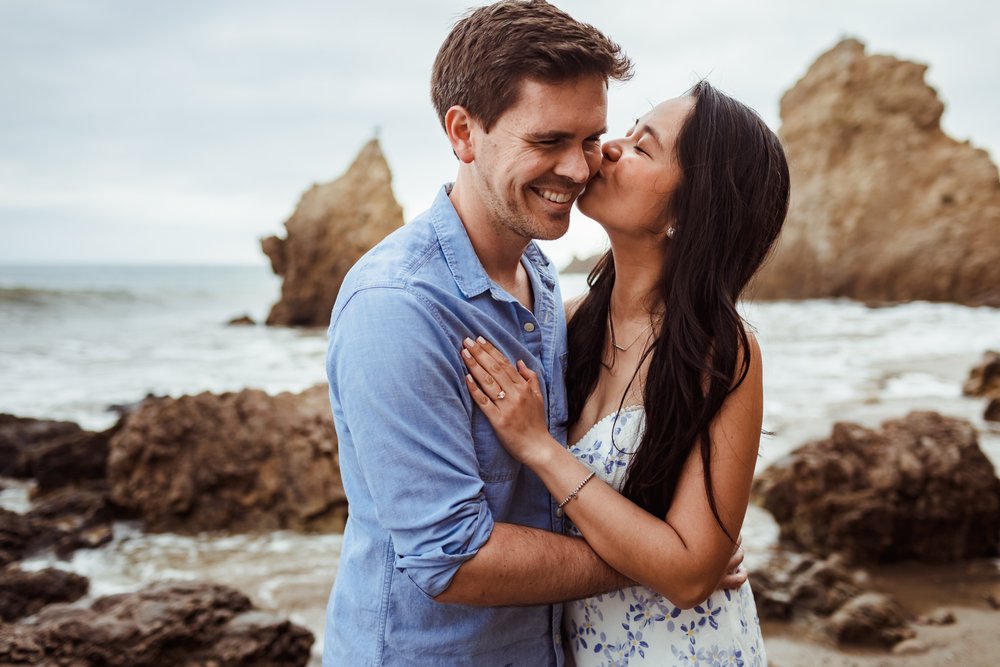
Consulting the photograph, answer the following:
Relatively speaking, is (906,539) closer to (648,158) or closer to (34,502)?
(648,158)

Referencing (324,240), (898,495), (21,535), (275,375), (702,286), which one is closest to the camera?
(702,286)

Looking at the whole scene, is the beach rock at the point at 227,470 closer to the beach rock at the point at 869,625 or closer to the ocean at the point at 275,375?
the ocean at the point at 275,375

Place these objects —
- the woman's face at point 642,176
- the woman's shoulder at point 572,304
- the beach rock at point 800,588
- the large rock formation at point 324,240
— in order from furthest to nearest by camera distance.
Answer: the large rock formation at point 324,240 → the beach rock at point 800,588 → the woman's shoulder at point 572,304 → the woman's face at point 642,176

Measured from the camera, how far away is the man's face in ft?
7.13

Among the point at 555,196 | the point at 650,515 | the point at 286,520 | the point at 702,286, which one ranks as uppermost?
the point at 555,196

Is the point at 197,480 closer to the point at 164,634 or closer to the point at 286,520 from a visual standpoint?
the point at 286,520

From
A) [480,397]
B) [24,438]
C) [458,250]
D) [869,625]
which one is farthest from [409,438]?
[24,438]

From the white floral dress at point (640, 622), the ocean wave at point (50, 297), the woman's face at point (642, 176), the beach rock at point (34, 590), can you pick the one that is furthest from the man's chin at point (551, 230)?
the ocean wave at point (50, 297)

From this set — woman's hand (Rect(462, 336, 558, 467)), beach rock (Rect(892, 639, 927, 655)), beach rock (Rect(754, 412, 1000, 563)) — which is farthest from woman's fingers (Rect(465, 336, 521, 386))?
beach rock (Rect(754, 412, 1000, 563))

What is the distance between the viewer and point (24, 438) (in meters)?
8.58

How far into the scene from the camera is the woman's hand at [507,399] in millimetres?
1988

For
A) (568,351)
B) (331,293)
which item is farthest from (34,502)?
(331,293)

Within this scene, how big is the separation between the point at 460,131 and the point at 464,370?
0.78m

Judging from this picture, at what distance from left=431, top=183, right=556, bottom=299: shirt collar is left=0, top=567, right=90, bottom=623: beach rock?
4160 mm
